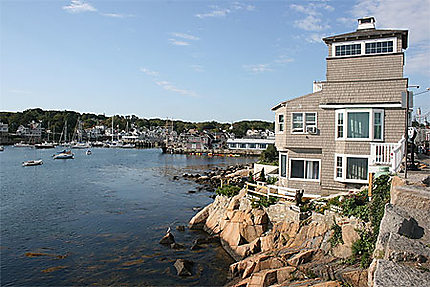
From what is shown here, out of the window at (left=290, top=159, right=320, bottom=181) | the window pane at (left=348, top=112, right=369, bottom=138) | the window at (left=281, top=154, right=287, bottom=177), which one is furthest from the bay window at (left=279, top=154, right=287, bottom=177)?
the window pane at (left=348, top=112, right=369, bottom=138)

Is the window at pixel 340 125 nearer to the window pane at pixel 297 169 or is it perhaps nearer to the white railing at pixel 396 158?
the window pane at pixel 297 169

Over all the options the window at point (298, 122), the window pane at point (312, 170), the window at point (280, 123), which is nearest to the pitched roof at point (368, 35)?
the window at point (298, 122)

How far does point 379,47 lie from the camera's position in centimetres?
1719

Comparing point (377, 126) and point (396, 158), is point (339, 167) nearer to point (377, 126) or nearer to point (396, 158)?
point (377, 126)

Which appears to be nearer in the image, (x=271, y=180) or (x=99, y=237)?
(x=99, y=237)

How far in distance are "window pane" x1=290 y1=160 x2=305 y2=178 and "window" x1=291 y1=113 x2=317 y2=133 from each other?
173 centimetres

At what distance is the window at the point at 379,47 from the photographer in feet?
55.8

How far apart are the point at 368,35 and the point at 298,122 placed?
5560 millimetres

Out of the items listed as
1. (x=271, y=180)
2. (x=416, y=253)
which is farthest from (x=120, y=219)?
(x=416, y=253)

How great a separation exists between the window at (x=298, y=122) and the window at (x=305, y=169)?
1707 millimetres

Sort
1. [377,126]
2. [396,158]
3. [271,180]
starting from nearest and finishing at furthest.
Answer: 1. [396,158]
2. [377,126]
3. [271,180]

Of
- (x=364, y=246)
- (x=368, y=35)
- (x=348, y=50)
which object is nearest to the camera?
(x=364, y=246)

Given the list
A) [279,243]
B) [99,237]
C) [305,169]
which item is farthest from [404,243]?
[99,237]

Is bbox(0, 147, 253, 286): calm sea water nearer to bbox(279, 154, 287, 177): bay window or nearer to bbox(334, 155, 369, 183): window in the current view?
bbox(279, 154, 287, 177): bay window
